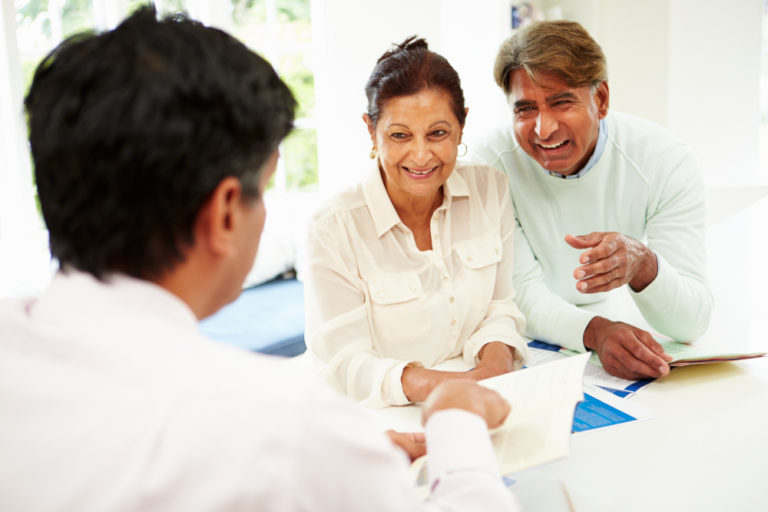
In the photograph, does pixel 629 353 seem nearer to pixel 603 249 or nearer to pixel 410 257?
pixel 603 249

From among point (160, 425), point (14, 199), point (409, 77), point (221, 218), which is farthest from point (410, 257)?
point (14, 199)

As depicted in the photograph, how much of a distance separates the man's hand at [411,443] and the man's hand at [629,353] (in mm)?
537

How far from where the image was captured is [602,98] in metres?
1.71

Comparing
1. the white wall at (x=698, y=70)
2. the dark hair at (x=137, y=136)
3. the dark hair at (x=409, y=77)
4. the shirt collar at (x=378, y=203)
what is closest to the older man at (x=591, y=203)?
the dark hair at (x=409, y=77)

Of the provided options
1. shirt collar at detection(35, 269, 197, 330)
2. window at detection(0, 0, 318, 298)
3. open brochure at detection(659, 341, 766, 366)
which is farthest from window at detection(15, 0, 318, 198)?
shirt collar at detection(35, 269, 197, 330)

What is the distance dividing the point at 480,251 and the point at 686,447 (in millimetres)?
653

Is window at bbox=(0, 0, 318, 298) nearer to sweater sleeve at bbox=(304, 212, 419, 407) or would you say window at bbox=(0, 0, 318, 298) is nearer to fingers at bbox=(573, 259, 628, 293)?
sweater sleeve at bbox=(304, 212, 419, 407)

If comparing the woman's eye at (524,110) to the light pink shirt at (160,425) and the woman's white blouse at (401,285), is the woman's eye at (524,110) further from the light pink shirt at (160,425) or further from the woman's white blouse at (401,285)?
the light pink shirt at (160,425)

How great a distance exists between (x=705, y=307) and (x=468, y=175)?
2.15 feet

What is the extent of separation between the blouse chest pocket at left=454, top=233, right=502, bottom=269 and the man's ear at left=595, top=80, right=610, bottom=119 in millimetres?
474

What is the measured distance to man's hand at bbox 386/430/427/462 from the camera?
40.0 inches

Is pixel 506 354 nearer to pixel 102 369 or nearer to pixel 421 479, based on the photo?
pixel 421 479

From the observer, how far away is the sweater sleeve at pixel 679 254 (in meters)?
1.48

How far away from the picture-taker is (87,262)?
0.63 meters
